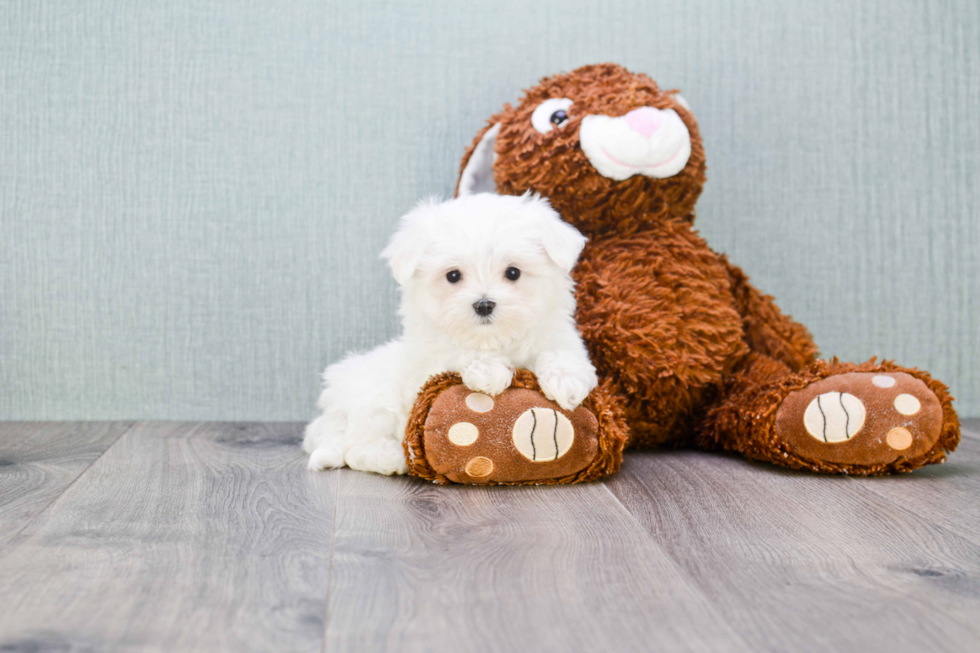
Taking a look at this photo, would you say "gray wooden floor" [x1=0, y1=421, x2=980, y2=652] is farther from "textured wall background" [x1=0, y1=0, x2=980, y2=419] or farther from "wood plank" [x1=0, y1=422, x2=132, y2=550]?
"textured wall background" [x1=0, y1=0, x2=980, y2=419]

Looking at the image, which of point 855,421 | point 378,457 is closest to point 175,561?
point 378,457

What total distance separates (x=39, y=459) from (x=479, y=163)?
0.97 metres

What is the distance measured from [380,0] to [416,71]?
17cm

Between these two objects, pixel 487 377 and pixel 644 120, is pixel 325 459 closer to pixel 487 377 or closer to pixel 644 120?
pixel 487 377

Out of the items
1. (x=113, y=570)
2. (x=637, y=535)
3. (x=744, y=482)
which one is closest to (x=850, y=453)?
(x=744, y=482)

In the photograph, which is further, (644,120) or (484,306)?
(644,120)

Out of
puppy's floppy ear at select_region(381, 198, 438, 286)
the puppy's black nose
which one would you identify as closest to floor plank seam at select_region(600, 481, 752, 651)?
the puppy's black nose

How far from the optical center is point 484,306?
1.11 meters

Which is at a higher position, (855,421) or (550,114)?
(550,114)

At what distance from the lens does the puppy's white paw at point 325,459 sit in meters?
1.26

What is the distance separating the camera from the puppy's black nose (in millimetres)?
1112

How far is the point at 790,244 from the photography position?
1.78 m

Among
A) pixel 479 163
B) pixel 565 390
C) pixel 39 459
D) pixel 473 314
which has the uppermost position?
pixel 479 163

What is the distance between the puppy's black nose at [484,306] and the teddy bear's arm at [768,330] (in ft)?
2.03
